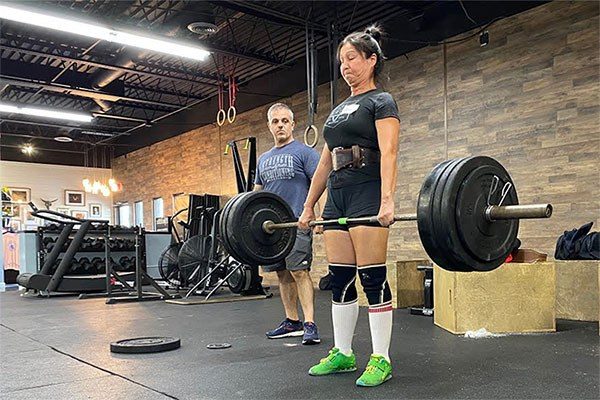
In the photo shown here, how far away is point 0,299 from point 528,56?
239 inches

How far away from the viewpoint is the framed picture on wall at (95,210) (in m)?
13.8

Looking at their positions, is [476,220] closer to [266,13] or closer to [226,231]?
[226,231]

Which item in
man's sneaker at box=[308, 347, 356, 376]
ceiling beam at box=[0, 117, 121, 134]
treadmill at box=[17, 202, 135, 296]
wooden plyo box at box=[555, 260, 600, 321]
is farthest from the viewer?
ceiling beam at box=[0, 117, 121, 134]

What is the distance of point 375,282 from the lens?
194 cm

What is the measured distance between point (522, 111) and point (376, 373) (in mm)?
3842

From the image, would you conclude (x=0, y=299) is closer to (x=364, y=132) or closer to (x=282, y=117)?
(x=282, y=117)

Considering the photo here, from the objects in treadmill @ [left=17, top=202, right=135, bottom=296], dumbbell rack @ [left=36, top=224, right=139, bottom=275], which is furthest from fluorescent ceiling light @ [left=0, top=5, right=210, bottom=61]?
Answer: dumbbell rack @ [left=36, top=224, right=139, bottom=275]

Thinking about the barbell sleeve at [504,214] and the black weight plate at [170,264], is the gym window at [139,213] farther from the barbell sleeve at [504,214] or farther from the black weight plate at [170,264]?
the barbell sleeve at [504,214]

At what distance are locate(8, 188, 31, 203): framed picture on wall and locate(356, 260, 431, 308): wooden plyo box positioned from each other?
36.1ft

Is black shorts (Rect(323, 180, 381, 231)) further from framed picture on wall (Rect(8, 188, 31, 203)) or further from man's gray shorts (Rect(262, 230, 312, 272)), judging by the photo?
framed picture on wall (Rect(8, 188, 31, 203))

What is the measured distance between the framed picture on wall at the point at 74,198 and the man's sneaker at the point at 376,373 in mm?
13146

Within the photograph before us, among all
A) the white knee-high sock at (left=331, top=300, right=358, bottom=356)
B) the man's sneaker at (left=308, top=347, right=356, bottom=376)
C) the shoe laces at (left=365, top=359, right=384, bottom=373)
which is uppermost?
the white knee-high sock at (left=331, top=300, right=358, bottom=356)

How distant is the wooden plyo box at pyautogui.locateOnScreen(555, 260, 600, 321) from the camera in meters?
3.56

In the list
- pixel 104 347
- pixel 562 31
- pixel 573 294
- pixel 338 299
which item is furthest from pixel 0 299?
pixel 562 31
